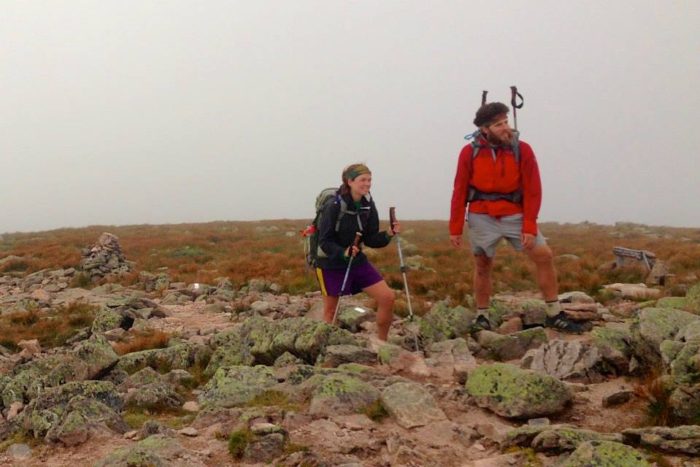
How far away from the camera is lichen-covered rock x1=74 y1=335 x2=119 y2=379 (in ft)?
21.4

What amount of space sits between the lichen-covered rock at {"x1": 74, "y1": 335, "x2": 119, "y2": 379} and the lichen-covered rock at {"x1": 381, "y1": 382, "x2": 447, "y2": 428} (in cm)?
352

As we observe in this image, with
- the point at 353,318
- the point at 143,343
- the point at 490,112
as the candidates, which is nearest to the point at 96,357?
the point at 143,343

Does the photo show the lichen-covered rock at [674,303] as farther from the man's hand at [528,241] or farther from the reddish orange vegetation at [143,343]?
the reddish orange vegetation at [143,343]

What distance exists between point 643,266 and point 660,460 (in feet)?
34.4

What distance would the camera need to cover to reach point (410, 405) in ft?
15.5

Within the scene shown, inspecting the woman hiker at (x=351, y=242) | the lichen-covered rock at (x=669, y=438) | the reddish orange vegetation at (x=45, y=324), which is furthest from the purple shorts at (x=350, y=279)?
the reddish orange vegetation at (x=45, y=324)

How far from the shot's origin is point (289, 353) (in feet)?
21.9

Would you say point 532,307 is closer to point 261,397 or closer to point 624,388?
point 624,388

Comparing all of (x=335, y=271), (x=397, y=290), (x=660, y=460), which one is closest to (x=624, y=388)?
(x=660, y=460)

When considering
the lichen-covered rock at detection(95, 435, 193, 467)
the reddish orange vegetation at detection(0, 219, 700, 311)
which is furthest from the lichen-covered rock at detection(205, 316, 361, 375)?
the reddish orange vegetation at detection(0, 219, 700, 311)

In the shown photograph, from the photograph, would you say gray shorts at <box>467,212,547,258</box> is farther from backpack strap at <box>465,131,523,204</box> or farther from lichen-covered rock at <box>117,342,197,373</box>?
lichen-covered rock at <box>117,342,197,373</box>

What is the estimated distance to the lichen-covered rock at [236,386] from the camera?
17.2 feet

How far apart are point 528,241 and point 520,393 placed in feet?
8.34

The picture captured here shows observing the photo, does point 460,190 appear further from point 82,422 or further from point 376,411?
point 82,422
